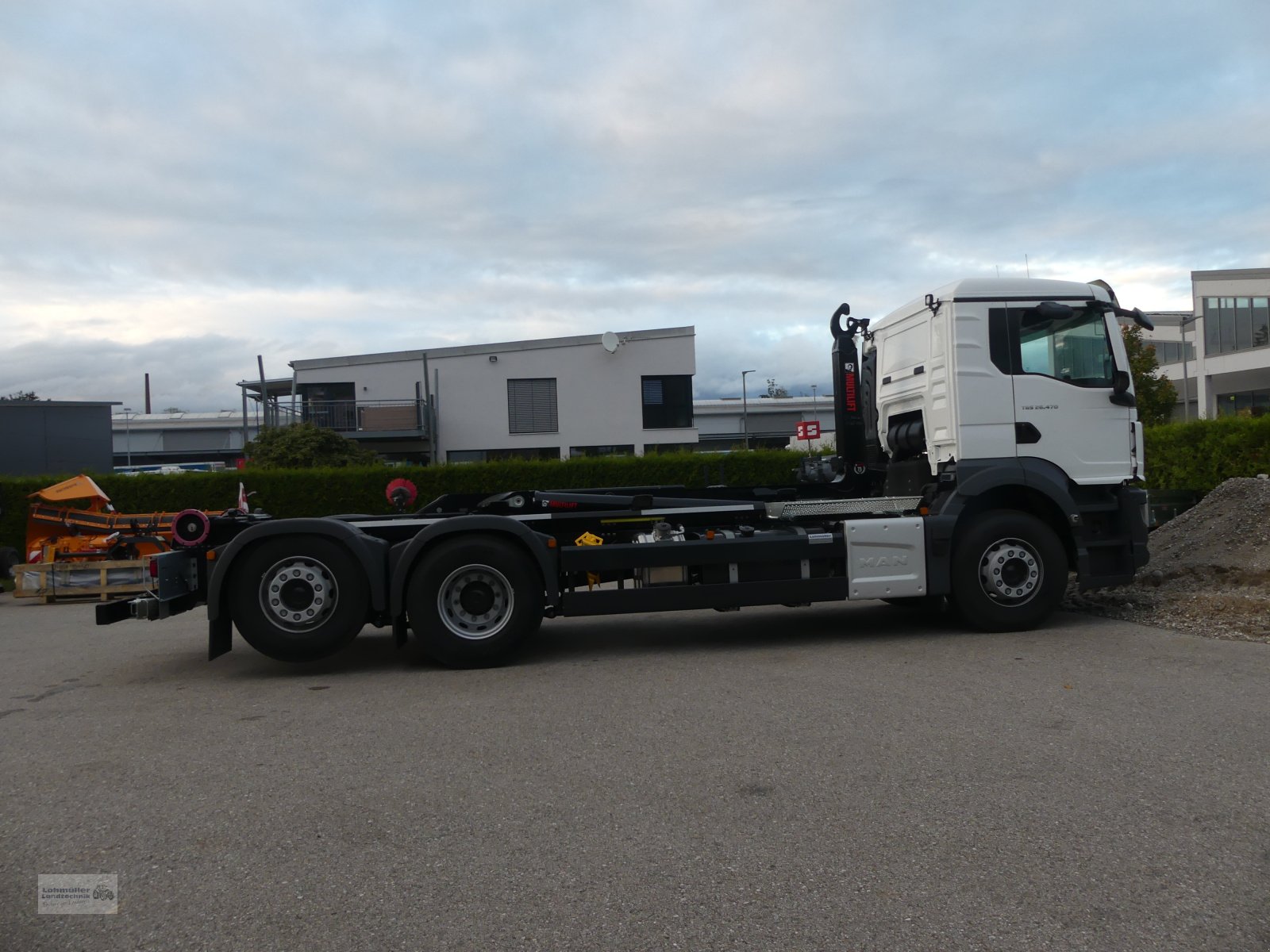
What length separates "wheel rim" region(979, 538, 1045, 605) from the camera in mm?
8922

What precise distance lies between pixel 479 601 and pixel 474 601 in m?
0.04

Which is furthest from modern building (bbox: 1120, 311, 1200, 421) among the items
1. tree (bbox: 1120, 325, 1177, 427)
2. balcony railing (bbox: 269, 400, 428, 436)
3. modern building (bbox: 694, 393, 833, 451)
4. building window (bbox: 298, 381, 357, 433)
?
building window (bbox: 298, 381, 357, 433)

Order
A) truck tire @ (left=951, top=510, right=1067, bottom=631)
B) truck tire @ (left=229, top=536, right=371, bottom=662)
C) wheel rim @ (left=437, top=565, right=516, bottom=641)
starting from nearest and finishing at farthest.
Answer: truck tire @ (left=229, top=536, right=371, bottom=662) → wheel rim @ (left=437, top=565, right=516, bottom=641) → truck tire @ (left=951, top=510, right=1067, bottom=631)

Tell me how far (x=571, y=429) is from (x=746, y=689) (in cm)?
2984

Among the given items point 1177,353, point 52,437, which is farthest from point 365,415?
point 1177,353

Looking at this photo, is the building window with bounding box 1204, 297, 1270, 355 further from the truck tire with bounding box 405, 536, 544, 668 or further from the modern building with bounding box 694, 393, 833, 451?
the truck tire with bounding box 405, 536, 544, 668

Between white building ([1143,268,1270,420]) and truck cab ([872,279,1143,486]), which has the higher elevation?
white building ([1143,268,1270,420])

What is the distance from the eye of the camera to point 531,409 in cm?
3631

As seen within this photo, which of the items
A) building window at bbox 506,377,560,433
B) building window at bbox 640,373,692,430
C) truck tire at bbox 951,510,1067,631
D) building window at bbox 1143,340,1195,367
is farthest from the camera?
building window at bbox 1143,340,1195,367

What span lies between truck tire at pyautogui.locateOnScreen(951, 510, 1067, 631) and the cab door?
0.78 metres

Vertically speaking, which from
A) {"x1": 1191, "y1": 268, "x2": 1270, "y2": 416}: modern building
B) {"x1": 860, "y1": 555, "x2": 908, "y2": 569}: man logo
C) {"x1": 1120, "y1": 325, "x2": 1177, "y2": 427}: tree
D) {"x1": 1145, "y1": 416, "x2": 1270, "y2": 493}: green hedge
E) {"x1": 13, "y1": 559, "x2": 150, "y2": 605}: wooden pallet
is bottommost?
{"x1": 13, "y1": 559, "x2": 150, "y2": 605}: wooden pallet

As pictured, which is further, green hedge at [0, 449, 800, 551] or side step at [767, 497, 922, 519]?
green hedge at [0, 449, 800, 551]

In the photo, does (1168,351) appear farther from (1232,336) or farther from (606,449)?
(606,449)

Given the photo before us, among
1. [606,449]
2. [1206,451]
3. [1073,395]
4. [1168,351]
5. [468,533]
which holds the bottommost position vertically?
[468,533]
